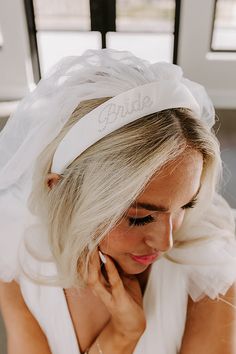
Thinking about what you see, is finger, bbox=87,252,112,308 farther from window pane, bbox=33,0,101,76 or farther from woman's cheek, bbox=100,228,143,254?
window pane, bbox=33,0,101,76

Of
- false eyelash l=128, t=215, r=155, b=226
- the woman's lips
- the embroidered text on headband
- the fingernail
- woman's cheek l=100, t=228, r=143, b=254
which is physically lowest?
the fingernail

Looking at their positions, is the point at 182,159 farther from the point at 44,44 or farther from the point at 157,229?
the point at 44,44

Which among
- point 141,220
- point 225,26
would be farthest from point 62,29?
point 141,220

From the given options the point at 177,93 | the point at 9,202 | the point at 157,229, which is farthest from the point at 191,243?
the point at 9,202

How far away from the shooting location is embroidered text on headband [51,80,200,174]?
0.83 meters

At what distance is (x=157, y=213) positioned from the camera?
893mm

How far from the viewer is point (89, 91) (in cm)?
91

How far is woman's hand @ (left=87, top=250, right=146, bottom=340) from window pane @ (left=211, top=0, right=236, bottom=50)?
3347mm

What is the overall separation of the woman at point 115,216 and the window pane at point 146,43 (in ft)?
10.1

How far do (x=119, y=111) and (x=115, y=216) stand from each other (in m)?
0.23

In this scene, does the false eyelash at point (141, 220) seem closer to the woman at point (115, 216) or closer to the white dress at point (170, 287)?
the woman at point (115, 216)

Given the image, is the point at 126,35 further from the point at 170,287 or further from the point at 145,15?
the point at 170,287

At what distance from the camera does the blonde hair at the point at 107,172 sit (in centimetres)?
83

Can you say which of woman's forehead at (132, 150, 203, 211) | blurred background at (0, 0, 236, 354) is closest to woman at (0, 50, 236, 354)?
woman's forehead at (132, 150, 203, 211)
